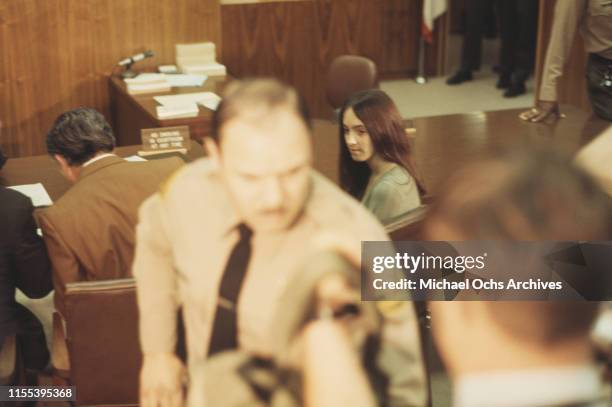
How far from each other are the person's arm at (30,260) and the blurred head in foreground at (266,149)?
167 centimetres

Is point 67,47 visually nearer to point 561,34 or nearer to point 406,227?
point 561,34

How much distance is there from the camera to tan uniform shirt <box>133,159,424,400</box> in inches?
53.2

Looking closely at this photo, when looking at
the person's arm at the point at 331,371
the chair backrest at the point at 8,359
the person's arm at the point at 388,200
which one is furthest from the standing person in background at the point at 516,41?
the person's arm at the point at 331,371

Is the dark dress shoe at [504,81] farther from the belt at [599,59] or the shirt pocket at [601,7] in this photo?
the shirt pocket at [601,7]

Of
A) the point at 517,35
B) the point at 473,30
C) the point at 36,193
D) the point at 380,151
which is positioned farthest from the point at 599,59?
the point at 473,30

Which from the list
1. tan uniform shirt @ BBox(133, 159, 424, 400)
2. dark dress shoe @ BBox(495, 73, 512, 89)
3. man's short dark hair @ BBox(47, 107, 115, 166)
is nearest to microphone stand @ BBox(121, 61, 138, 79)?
man's short dark hair @ BBox(47, 107, 115, 166)

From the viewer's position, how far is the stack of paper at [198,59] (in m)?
5.14

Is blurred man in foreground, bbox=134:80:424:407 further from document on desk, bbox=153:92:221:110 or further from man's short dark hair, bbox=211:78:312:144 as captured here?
document on desk, bbox=153:92:221:110

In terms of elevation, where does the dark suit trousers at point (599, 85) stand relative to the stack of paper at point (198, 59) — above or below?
above

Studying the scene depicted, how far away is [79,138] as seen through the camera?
3312 millimetres

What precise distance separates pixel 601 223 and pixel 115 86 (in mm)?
4096

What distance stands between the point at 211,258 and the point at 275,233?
0.38 ft

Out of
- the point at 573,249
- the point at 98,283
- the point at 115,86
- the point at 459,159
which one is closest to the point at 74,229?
the point at 98,283

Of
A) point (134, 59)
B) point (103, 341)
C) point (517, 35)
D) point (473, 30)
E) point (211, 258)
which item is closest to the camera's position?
point (211, 258)
